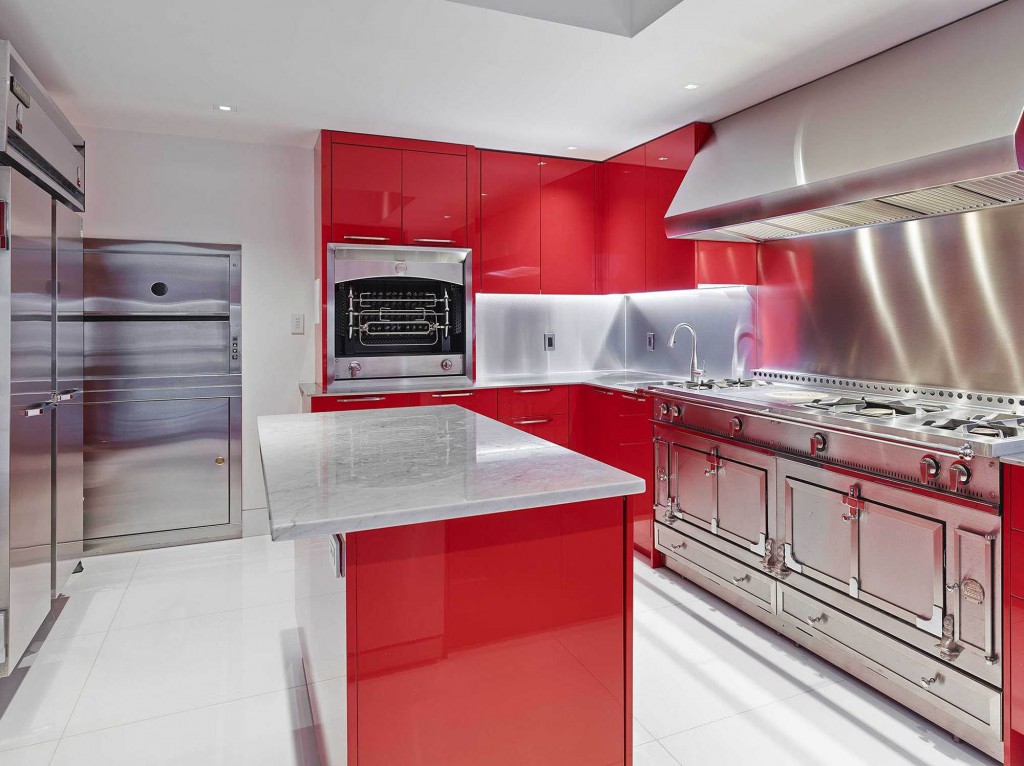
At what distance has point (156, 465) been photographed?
3.80 meters

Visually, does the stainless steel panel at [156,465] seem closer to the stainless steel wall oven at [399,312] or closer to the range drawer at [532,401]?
the stainless steel wall oven at [399,312]

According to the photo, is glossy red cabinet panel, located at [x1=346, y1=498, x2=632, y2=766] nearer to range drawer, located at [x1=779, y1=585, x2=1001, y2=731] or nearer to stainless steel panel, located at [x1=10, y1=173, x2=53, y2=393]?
range drawer, located at [x1=779, y1=585, x2=1001, y2=731]

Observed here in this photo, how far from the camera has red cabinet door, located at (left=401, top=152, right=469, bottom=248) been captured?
12.5 ft

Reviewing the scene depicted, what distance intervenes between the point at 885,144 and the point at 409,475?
6.92 feet

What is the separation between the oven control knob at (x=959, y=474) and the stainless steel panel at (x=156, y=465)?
370 centimetres

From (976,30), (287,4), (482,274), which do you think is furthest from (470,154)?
(976,30)

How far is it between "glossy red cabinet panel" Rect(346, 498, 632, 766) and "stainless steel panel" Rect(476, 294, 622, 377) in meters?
3.11

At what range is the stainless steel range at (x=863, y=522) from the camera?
6.00 feet

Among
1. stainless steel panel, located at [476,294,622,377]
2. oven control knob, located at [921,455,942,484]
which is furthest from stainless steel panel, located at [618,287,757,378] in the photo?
oven control knob, located at [921,455,942,484]

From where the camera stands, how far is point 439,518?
1.19 metres

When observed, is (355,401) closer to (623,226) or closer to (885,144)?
(623,226)

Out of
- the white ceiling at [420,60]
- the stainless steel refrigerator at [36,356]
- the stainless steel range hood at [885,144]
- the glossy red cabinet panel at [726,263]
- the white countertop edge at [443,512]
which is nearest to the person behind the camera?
the white countertop edge at [443,512]

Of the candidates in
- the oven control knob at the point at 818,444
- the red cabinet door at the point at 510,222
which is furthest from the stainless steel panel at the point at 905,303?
the red cabinet door at the point at 510,222

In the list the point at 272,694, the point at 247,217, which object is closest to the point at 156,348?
the point at 247,217
